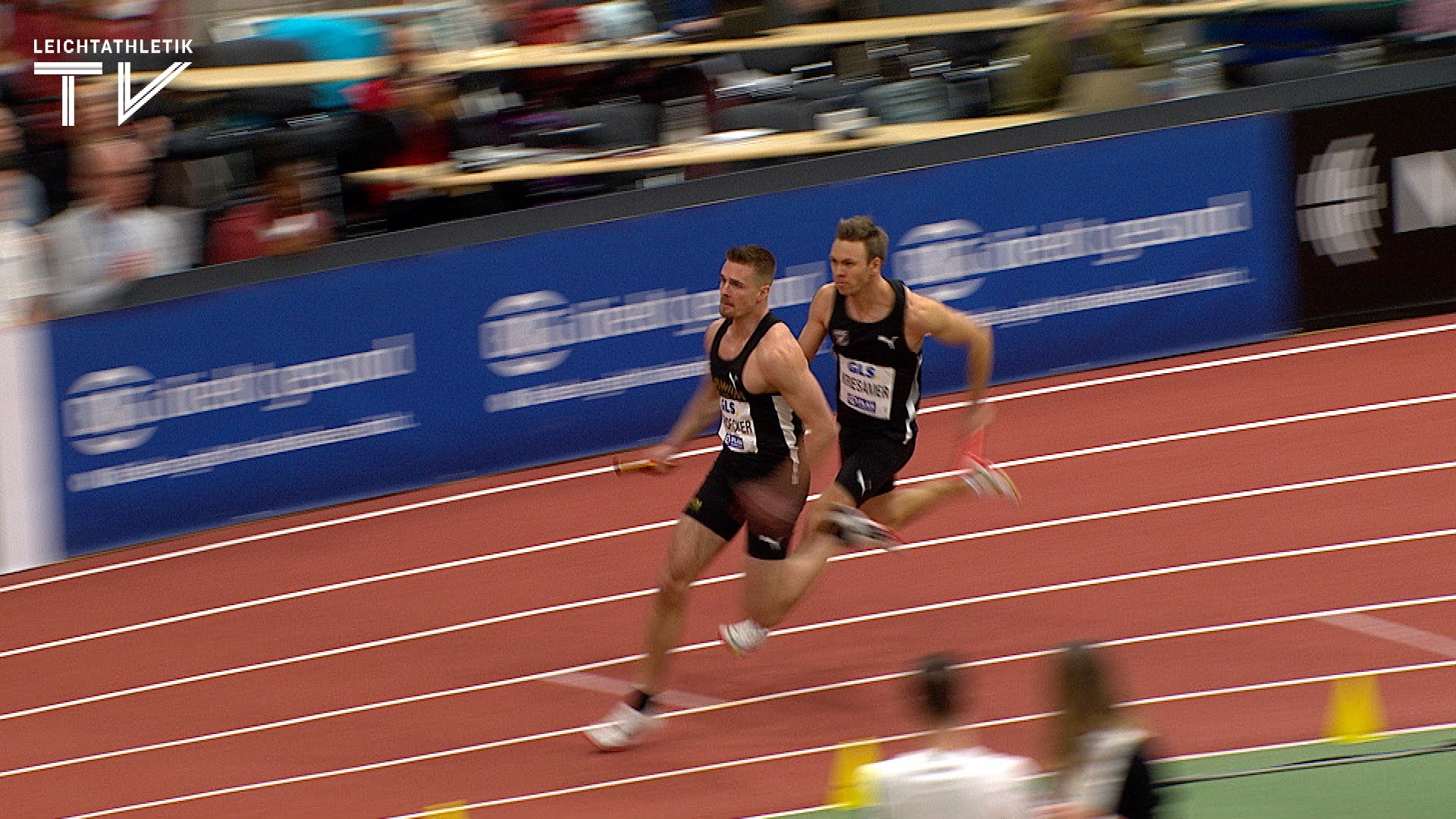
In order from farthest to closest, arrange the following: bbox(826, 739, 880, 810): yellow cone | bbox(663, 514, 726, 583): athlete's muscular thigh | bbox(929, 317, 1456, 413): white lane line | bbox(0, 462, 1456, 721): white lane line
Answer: bbox(929, 317, 1456, 413): white lane line, bbox(0, 462, 1456, 721): white lane line, bbox(663, 514, 726, 583): athlete's muscular thigh, bbox(826, 739, 880, 810): yellow cone

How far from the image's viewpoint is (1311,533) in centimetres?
905

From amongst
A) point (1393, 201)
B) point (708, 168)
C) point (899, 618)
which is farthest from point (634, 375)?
point (1393, 201)

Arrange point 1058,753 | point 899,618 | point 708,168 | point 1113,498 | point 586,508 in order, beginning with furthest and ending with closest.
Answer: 1. point 708,168
2. point 586,508
3. point 1113,498
4. point 899,618
5. point 1058,753

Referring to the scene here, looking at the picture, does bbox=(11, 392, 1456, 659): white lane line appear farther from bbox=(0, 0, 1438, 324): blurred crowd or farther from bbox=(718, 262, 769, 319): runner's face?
bbox=(718, 262, 769, 319): runner's face

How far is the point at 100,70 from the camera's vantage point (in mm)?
12109

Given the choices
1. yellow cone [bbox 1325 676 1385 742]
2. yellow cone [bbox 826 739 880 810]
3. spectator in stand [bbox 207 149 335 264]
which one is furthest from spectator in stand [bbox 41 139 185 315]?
yellow cone [bbox 1325 676 1385 742]

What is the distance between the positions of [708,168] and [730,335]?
4827 millimetres

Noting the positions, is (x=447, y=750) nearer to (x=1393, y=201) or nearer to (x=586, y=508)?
(x=586, y=508)

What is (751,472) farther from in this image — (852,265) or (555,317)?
(555,317)

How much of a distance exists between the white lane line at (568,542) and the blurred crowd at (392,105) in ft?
5.89

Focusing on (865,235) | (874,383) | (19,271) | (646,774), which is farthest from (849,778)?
(19,271)

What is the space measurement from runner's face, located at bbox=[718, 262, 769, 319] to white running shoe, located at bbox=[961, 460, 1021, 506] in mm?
1481

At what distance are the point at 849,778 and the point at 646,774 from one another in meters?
1.03

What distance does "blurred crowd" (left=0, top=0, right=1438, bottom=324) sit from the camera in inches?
416
